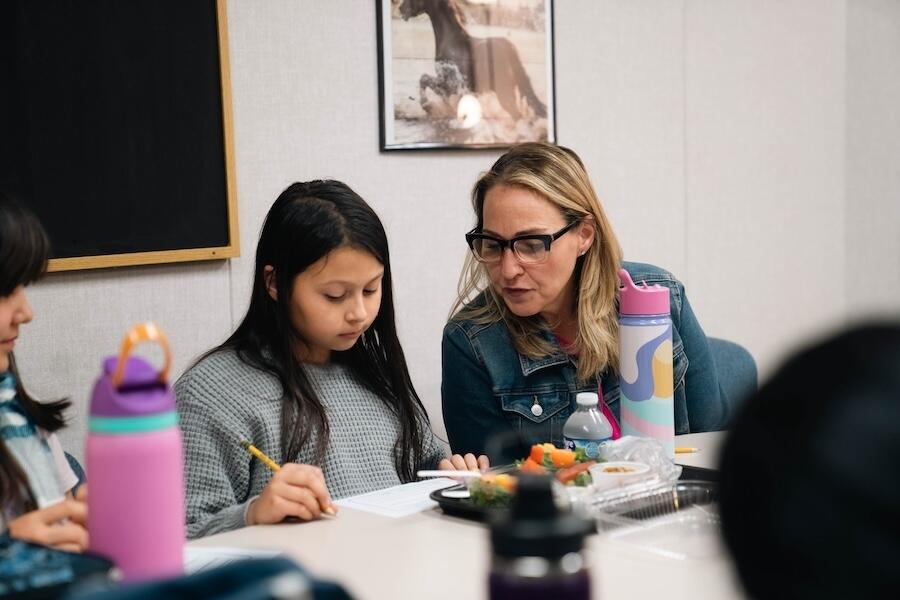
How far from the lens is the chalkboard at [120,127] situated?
2.48 m

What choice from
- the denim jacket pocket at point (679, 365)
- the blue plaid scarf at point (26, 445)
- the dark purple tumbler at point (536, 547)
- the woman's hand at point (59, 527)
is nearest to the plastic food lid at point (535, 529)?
the dark purple tumbler at point (536, 547)

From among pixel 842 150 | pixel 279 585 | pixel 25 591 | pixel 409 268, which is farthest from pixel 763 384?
pixel 842 150

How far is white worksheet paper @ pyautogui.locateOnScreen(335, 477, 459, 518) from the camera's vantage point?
5.35 feet

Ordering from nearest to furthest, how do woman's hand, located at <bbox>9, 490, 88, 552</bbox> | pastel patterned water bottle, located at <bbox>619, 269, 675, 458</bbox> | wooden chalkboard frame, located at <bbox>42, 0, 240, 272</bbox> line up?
1. woman's hand, located at <bbox>9, 490, 88, 552</bbox>
2. pastel patterned water bottle, located at <bbox>619, 269, 675, 458</bbox>
3. wooden chalkboard frame, located at <bbox>42, 0, 240, 272</bbox>

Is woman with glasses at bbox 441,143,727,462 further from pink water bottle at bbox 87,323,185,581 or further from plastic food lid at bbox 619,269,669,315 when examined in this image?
pink water bottle at bbox 87,323,185,581

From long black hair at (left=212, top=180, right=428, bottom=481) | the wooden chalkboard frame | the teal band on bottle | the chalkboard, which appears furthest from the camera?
the wooden chalkboard frame

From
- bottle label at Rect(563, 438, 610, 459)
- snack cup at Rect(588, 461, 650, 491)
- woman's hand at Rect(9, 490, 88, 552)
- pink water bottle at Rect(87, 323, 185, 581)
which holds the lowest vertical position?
bottle label at Rect(563, 438, 610, 459)

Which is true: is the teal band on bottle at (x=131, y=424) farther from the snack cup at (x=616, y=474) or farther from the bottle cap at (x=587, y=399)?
the bottle cap at (x=587, y=399)

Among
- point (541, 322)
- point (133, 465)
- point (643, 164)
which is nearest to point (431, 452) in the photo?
point (541, 322)

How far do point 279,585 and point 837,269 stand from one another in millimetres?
4401

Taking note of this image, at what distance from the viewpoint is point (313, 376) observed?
2.08m

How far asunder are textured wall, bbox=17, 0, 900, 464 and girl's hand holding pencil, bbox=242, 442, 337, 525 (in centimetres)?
121

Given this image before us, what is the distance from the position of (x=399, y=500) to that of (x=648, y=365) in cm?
52

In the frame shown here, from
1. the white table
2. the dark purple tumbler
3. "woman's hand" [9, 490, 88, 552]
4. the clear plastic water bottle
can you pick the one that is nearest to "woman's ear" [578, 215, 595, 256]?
the clear plastic water bottle
